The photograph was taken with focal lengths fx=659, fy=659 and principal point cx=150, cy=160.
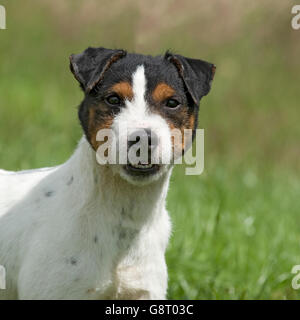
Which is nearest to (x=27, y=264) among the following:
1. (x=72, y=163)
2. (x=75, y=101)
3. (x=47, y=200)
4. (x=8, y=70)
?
(x=47, y=200)

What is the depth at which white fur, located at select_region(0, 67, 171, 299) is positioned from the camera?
12.3 ft

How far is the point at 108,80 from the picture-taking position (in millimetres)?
3736

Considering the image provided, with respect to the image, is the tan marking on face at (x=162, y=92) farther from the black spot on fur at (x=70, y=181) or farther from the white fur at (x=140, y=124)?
the black spot on fur at (x=70, y=181)

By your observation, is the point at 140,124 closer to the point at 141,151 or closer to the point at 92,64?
the point at 141,151

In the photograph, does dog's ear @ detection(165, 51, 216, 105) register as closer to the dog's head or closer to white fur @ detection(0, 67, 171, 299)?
the dog's head

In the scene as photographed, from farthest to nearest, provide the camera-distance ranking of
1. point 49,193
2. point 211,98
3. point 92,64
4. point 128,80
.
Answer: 1. point 211,98
2. point 49,193
3. point 92,64
4. point 128,80

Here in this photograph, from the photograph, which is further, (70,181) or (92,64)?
A: (70,181)

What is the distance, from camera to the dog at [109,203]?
12.0 feet

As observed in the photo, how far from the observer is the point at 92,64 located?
150 inches

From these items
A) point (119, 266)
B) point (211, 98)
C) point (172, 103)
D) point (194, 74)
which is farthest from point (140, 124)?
point (211, 98)

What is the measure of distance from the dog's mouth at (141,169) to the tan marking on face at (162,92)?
376mm

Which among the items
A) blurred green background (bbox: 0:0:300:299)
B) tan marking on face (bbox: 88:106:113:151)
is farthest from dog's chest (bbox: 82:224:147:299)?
blurred green background (bbox: 0:0:300:299)

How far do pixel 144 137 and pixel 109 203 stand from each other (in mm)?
590
